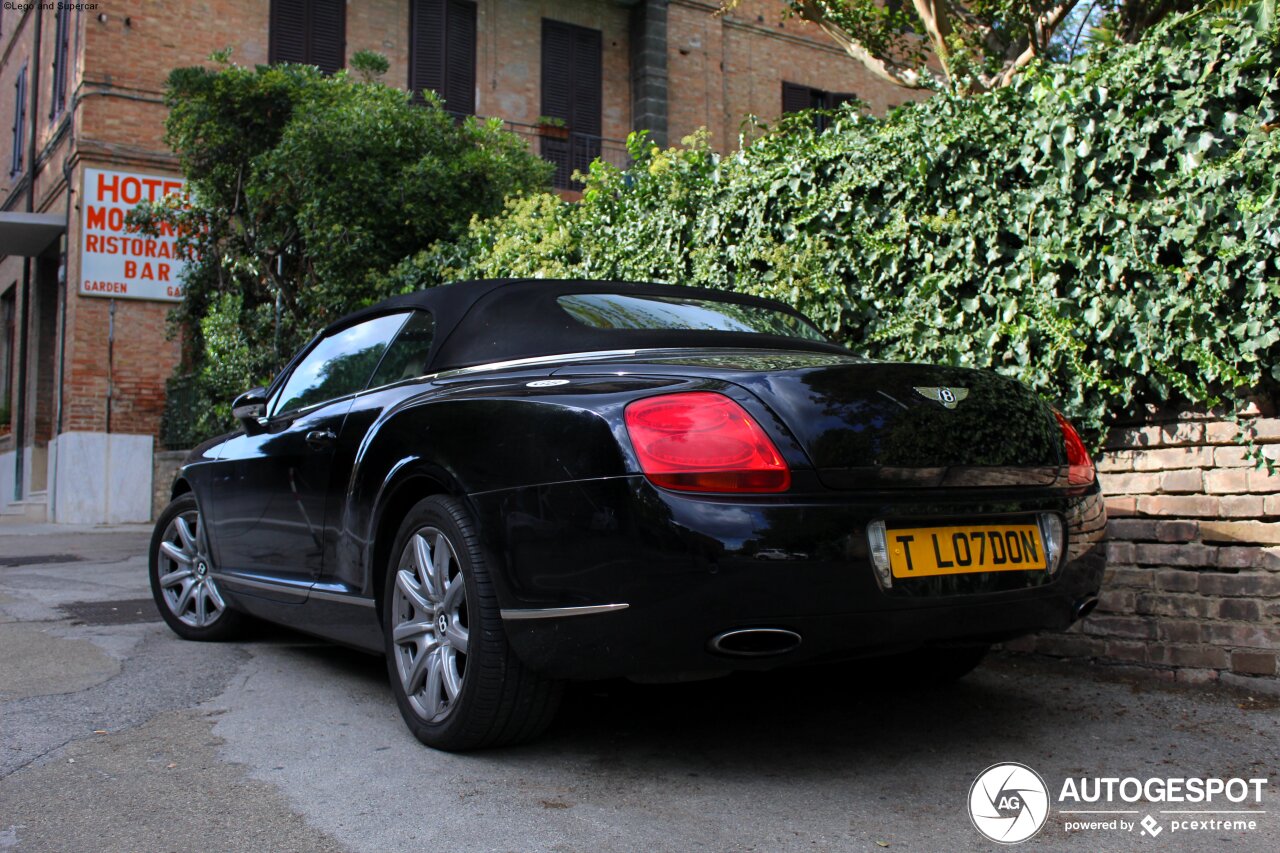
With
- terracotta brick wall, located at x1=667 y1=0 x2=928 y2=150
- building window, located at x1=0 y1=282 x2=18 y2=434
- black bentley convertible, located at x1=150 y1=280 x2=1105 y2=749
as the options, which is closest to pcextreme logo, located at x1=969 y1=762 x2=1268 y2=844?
black bentley convertible, located at x1=150 y1=280 x2=1105 y2=749

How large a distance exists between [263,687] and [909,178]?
3.45 meters

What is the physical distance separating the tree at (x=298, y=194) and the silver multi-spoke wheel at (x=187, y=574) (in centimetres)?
547

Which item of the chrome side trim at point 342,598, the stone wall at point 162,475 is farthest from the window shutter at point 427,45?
the chrome side trim at point 342,598

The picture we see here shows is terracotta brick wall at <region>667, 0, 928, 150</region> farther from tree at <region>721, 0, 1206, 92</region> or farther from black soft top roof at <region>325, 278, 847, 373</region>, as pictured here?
A: black soft top roof at <region>325, 278, 847, 373</region>

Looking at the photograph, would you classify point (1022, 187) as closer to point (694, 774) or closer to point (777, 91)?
point (694, 774)

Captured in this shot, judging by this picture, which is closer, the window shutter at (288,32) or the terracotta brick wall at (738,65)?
the window shutter at (288,32)

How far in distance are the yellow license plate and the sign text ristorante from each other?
15.6m

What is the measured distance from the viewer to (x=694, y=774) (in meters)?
3.04

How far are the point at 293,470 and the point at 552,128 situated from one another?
1543 centimetres

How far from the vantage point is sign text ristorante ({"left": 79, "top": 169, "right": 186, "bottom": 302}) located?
1655 centimetres

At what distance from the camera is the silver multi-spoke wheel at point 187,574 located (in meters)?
5.07

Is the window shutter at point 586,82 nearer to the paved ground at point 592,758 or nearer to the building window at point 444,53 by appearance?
the building window at point 444,53

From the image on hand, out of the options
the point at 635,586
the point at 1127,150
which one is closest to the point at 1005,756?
the point at 635,586

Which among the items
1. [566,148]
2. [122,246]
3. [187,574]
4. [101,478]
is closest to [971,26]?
[566,148]
